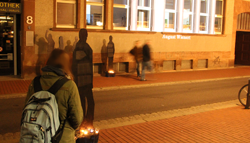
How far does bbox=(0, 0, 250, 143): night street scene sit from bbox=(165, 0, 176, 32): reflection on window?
0.07m

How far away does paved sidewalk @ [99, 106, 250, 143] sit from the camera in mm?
5160

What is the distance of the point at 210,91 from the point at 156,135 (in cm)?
635

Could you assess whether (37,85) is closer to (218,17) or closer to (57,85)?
(57,85)

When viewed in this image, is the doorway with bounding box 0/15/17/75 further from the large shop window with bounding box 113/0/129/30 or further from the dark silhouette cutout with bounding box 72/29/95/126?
the dark silhouette cutout with bounding box 72/29/95/126

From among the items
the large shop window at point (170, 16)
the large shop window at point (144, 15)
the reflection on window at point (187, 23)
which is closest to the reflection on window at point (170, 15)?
the large shop window at point (170, 16)

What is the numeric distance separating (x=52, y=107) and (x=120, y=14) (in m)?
13.7

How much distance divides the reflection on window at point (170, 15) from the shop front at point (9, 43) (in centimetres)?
916

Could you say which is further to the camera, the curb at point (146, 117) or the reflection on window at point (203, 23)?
the reflection on window at point (203, 23)

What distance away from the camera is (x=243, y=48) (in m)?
23.4

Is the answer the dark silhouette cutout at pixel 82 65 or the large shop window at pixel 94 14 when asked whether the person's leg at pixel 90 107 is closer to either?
the dark silhouette cutout at pixel 82 65

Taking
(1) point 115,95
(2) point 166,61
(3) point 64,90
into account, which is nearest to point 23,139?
(3) point 64,90

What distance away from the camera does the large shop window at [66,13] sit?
44.7 ft

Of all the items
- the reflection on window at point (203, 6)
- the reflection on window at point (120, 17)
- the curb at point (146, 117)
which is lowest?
the curb at point (146, 117)

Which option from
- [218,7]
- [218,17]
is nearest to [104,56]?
[218,17]
